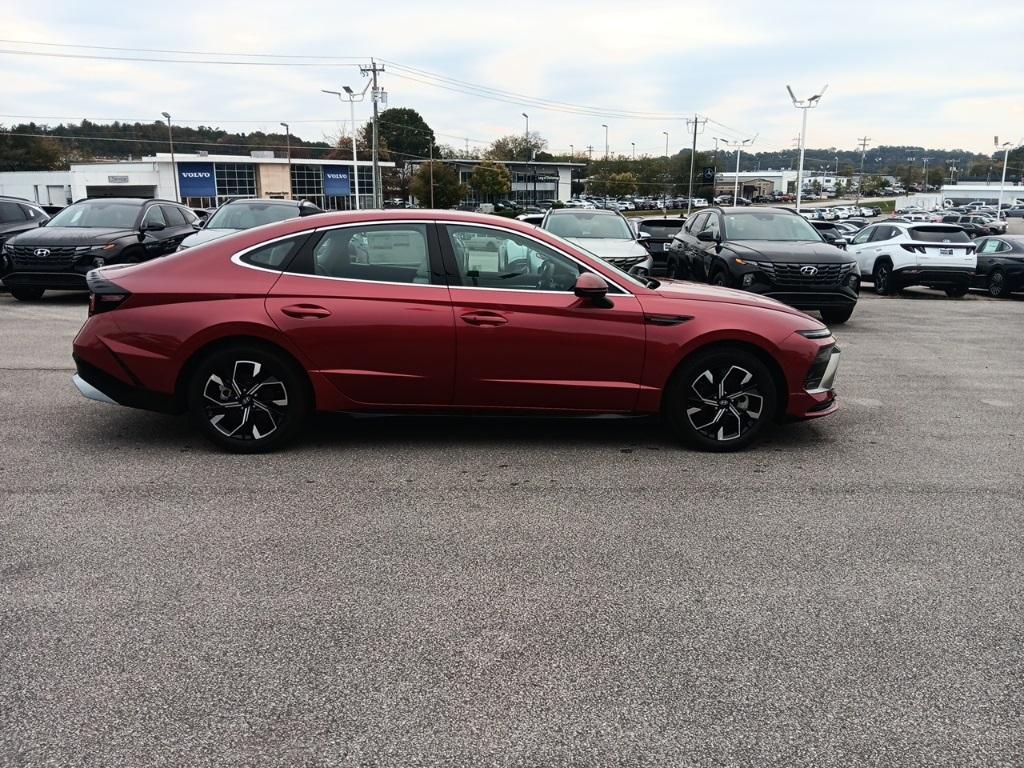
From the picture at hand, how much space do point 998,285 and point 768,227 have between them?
28.2 feet

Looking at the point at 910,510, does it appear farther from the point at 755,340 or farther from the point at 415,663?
the point at 415,663

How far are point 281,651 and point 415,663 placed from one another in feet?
1.72

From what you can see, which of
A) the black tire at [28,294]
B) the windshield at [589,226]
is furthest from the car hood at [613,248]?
the black tire at [28,294]

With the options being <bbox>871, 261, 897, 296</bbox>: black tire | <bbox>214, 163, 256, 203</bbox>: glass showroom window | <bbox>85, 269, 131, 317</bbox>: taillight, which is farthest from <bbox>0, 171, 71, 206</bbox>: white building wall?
<bbox>85, 269, 131, 317</bbox>: taillight

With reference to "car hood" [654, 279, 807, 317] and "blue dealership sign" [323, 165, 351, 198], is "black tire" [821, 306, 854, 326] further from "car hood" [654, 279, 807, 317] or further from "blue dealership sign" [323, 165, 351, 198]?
"blue dealership sign" [323, 165, 351, 198]

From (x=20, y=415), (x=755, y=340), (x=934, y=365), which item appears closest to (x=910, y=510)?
(x=755, y=340)

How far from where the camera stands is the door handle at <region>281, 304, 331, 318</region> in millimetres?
5484

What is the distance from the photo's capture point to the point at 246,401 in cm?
559

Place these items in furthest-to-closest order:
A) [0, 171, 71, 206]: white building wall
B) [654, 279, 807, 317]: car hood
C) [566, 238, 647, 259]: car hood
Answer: [0, 171, 71, 206]: white building wall
[566, 238, 647, 259]: car hood
[654, 279, 807, 317]: car hood

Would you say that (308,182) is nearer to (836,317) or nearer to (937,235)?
(937,235)

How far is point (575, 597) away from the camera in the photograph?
3707 millimetres

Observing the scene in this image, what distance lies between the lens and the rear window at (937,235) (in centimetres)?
1755

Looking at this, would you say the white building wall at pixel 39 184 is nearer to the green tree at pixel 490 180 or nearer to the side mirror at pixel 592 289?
the green tree at pixel 490 180

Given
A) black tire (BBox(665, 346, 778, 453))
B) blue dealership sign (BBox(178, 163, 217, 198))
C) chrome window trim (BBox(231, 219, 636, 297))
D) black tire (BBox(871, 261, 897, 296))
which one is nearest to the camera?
chrome window trim (BBox(231, 219, 636, 297))
